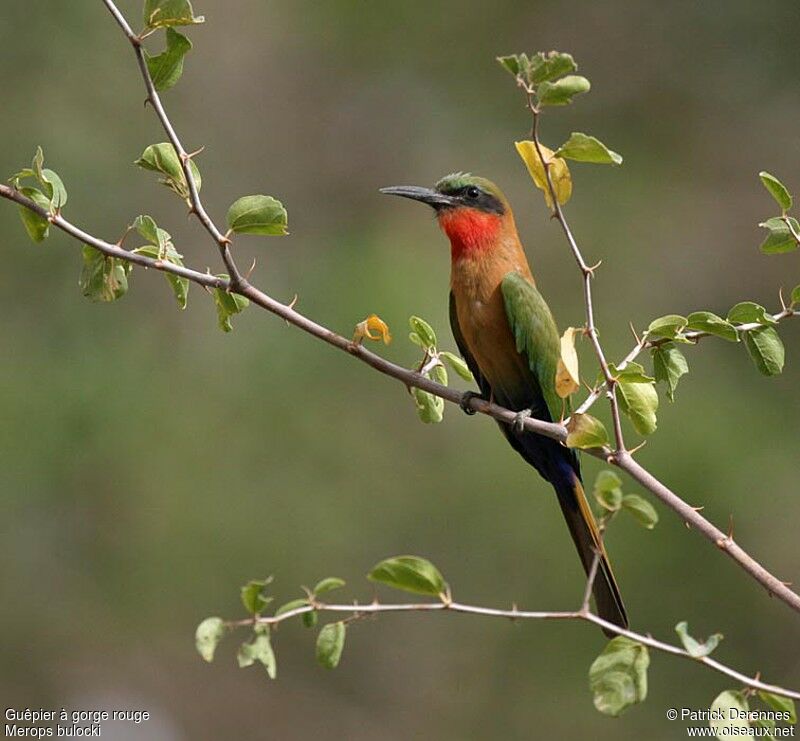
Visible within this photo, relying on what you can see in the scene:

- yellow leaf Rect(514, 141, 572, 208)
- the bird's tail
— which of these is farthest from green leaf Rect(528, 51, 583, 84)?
the bird's tail

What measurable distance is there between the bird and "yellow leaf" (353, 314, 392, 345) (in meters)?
0.74

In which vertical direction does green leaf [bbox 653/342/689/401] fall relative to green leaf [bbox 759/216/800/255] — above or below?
below

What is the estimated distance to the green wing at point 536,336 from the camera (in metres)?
3.07

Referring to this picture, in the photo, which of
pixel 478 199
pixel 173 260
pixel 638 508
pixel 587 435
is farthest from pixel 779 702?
pixel 478 199

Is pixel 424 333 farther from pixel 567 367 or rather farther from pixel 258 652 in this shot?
pixel 258 652

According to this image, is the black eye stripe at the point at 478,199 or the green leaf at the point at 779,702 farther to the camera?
the black eye stripe at the point at 478,199

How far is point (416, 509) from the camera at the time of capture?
702 cm

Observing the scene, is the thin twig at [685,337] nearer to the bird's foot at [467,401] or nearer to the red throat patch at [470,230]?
the bird's foot at [467,401]

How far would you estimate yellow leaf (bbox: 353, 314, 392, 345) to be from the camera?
2256 millimetres

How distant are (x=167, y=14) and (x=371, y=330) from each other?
626mm

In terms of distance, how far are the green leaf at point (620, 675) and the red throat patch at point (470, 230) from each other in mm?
1594

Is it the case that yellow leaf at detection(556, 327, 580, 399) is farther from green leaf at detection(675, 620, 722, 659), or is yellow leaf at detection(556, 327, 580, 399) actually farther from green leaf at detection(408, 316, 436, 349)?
green leaf at detection(675, 620, 722, 659)

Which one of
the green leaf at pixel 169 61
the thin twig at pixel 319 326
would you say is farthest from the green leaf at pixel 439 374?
the green leaf at pixel 169 61

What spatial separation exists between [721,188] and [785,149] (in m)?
0.46
